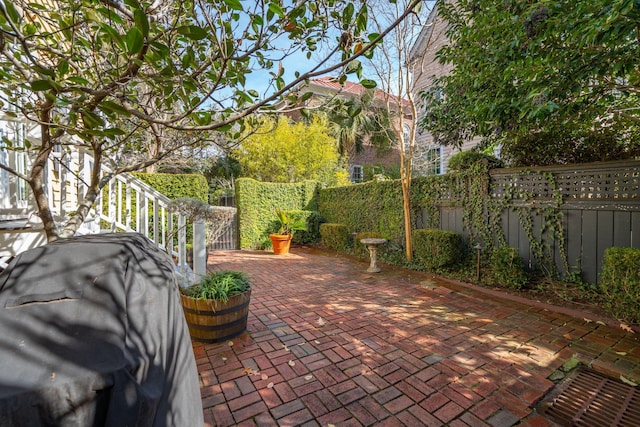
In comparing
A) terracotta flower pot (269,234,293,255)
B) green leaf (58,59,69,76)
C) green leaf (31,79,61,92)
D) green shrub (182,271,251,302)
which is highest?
green leaf (58,59,69,76)

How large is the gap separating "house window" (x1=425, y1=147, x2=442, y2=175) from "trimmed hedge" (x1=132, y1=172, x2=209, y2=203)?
333 inches

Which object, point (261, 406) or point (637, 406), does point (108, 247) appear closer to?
point (261, 406)

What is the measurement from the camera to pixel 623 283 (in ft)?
10.8

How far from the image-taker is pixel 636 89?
3.69m

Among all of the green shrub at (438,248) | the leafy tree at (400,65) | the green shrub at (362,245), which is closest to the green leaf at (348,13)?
the leafy tree at (400,65)

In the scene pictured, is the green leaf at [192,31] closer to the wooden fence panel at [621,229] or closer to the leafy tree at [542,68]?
the leafy tree at [542,68]

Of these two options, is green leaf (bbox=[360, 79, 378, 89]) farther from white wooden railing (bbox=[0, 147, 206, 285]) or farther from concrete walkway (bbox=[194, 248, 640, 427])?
white wooden railing (bbox=[0, 147, 206, 285])

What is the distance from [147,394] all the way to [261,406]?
1418mm

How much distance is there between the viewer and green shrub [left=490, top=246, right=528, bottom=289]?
15.4 feet

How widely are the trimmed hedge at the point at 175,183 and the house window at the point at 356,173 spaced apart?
9601 millimetres

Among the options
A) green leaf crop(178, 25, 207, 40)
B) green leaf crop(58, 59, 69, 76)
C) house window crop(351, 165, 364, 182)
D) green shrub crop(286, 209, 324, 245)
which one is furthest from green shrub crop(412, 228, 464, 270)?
house window crop(351, 165, 364, 182)

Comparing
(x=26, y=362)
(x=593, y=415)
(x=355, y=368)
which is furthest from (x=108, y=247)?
(x=593, y=415)

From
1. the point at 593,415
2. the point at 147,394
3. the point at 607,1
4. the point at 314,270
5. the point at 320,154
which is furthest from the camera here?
the point at 320,154

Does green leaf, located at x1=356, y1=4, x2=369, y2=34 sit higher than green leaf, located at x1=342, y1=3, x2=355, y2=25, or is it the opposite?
green leaf, located at x1=342, y1=3, x2=355, y2=25
